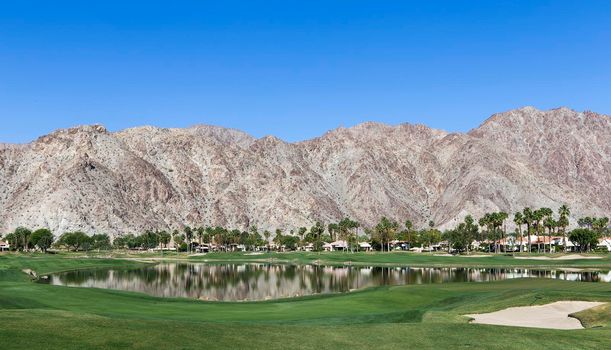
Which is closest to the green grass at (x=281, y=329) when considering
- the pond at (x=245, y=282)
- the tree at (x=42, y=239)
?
the pond at (x=245, y=282)

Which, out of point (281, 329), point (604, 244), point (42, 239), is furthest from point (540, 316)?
point (604, 244)

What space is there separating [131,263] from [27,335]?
11682 cm

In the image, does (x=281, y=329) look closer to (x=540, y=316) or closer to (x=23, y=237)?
(x=540, y=316)

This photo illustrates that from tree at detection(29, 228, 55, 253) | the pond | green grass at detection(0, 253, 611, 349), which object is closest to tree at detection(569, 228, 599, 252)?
the pond

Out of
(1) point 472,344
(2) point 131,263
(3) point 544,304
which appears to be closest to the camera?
(1) point 472,344

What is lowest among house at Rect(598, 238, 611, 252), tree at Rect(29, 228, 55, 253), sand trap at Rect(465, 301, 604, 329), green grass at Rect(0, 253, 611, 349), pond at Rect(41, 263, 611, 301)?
pond at Rect(41, 263, 611, 301)

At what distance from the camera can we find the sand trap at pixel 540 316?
101 feet

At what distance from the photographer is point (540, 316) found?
111 ft

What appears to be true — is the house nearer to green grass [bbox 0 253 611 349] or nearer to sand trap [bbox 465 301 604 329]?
green grass [bbox 0 253 611 349]

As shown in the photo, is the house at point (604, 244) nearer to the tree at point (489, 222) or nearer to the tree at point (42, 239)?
the tree at point (489, 222)

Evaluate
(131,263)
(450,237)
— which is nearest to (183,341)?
(131,263)

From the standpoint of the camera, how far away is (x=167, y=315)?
120ft

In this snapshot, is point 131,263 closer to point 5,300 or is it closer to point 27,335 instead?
point 5,300

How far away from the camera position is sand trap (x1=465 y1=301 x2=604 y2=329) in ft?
101
